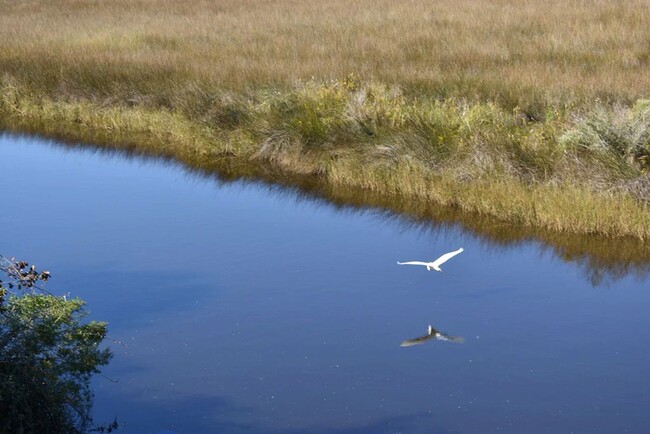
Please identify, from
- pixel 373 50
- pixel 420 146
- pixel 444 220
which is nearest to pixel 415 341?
pixel 444 220

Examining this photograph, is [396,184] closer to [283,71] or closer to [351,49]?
[283,71]

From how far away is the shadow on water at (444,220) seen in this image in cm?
919

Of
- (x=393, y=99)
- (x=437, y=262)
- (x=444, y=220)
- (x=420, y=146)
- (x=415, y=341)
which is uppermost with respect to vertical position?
(x=393, y=99)

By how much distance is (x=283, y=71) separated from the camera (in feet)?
49.2

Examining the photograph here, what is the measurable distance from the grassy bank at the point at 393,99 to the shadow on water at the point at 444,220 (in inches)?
3.6

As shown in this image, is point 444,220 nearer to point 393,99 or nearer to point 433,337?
point 393,99

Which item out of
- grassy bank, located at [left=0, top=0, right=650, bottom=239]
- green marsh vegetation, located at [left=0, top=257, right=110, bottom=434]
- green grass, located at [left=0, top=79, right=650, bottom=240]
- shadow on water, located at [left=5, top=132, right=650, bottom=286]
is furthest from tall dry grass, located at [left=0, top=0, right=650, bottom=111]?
green marsh vegetation, located at [left=0, top=257, right=110, bottom=434]

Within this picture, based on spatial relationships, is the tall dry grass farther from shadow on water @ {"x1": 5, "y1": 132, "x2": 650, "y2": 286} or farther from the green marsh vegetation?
the green marsh vegetation

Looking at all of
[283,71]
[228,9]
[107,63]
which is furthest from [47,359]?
[228,9]

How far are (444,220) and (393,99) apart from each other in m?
2.78

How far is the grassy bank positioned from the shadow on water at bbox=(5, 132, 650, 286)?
0.09 meters

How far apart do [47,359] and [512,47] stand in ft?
37.8

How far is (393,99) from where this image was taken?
12.9 m

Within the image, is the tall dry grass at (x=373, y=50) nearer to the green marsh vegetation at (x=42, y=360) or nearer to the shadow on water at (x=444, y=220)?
the shadow on water at (x=444, y=220)
